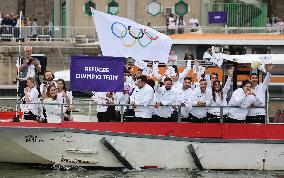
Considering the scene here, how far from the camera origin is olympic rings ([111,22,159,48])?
20438mm

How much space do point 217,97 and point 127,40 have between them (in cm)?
207

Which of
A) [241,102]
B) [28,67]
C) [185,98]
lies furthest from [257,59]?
[28,67]

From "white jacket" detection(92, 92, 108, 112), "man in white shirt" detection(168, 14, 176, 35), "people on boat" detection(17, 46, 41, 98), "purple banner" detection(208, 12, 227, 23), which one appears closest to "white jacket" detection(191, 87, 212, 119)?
"white jacket" detection(92, 92, 108, 112)

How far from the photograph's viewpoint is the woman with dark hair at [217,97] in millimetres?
19922

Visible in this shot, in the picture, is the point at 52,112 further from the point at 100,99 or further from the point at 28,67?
the point at 28,67

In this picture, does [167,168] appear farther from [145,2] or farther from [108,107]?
[145,2]

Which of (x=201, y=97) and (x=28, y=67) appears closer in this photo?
(x=201, y=97)

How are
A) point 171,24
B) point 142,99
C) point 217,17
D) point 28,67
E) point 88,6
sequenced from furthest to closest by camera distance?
point 88,6 → point 217,17 → point 171,24 → point 28,67 → point 142,99

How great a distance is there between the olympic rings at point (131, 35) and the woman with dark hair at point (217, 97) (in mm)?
1566

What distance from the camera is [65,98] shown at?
2000 cm

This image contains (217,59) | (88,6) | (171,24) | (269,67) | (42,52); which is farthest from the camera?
(88,6)

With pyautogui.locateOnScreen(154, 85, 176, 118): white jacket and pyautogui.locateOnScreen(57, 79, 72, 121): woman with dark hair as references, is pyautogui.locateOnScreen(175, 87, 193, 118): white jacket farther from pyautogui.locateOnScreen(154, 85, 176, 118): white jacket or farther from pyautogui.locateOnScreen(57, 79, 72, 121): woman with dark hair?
pyautogui.locateOnScreen(57, 79, 72, 121): woman with dark hair

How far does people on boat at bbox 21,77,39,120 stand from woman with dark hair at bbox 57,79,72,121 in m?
0.47

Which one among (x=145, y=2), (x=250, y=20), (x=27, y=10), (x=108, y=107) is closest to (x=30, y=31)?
(x=145, y=2)
